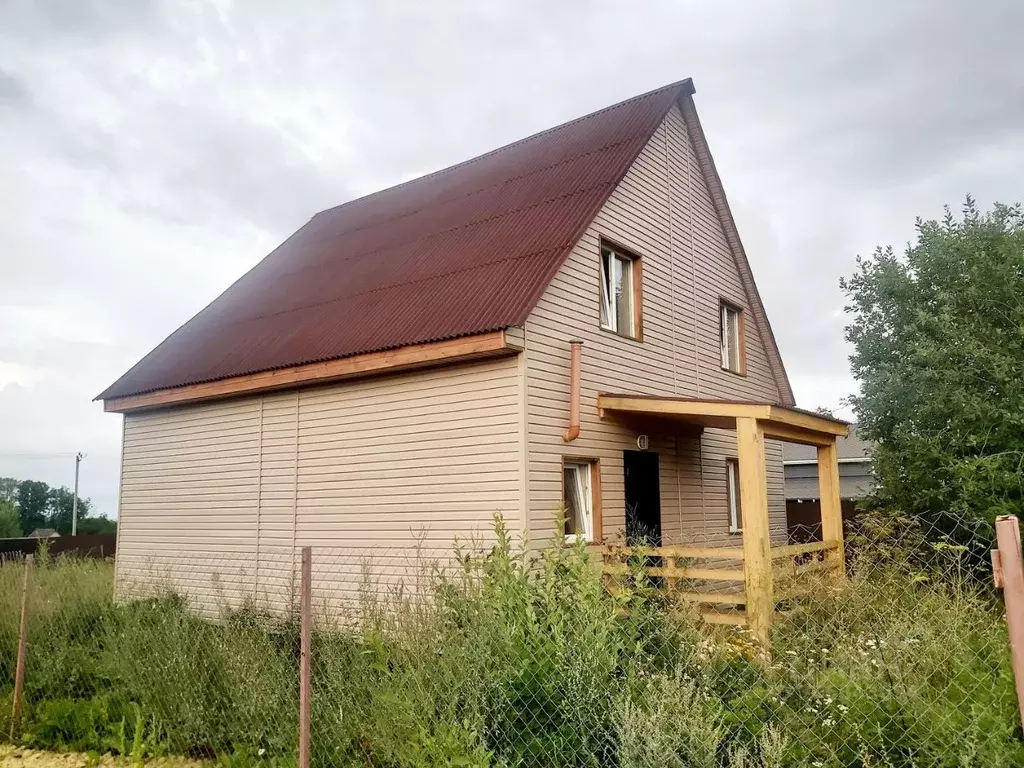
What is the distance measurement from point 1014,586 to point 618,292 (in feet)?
29.7

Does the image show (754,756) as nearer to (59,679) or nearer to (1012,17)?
(59,679)

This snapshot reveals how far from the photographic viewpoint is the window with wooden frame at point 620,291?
1148cm

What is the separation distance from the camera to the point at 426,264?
12.1m

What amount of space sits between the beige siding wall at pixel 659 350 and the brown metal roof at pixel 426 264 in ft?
1.54

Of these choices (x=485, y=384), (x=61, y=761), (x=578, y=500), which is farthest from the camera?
(x=578, y=500)

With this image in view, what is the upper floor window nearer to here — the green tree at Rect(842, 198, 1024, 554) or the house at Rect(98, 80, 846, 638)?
the house at Rect(98, 80, 846, 638)

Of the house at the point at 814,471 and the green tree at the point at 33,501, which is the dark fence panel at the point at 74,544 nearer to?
the house at the point at 814,471

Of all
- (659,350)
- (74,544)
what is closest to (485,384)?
(659,350)

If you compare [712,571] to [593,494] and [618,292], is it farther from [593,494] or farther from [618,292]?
[618,292]

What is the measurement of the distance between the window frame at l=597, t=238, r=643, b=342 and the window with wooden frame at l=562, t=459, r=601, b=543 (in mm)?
2095

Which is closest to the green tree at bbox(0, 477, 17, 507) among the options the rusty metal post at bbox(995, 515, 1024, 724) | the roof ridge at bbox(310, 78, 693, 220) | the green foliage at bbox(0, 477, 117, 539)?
the green foliage at bbox(0, 477, 117, 539)

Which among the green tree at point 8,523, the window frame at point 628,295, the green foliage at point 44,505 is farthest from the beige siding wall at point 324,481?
the green foliage at point 44,505

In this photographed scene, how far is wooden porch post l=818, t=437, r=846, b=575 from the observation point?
1078cm

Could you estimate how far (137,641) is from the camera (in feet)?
24.9
